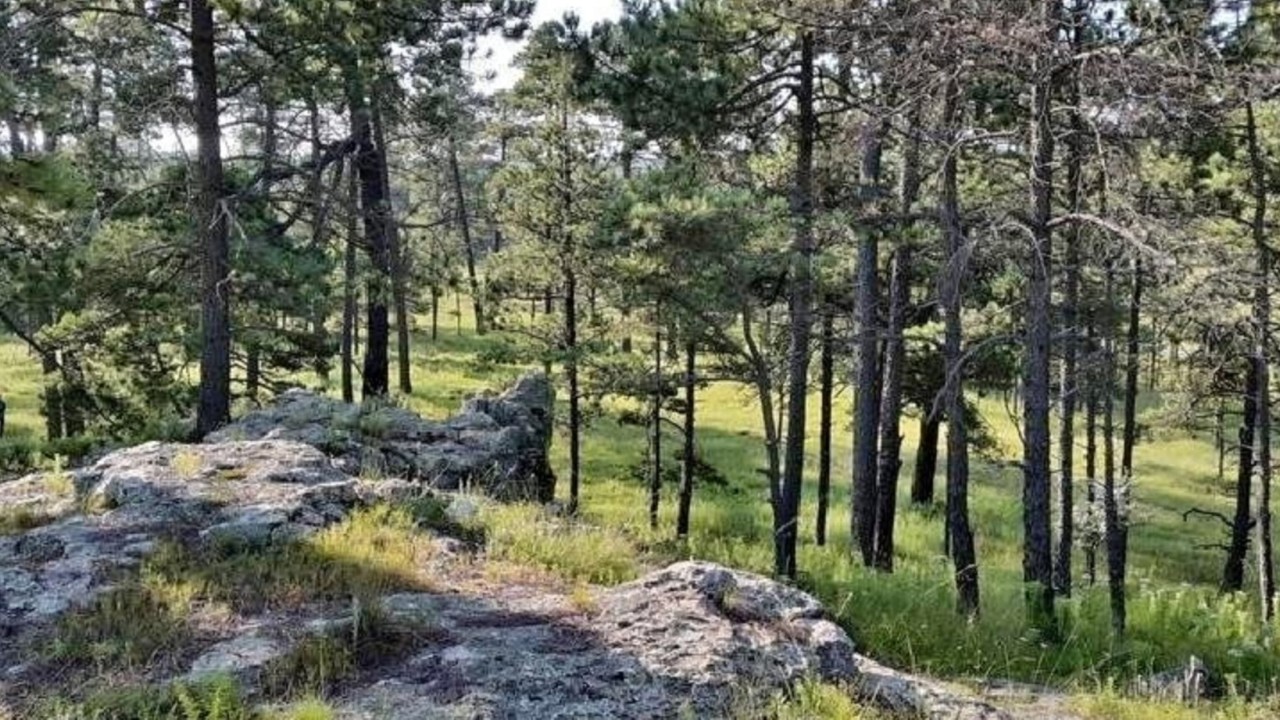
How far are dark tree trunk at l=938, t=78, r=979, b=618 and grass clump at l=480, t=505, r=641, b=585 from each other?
3.95m

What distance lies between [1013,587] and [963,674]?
8.92 metres

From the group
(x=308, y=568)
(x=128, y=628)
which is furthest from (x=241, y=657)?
(x=308, y=568)

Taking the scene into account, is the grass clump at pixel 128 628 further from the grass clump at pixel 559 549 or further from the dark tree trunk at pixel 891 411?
the dark tree trunk at pixel 891 411

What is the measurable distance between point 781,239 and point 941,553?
35.6 ft

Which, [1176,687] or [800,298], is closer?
[1176,687]

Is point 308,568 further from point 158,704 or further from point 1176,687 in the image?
point 1176,687

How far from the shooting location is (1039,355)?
9164mm

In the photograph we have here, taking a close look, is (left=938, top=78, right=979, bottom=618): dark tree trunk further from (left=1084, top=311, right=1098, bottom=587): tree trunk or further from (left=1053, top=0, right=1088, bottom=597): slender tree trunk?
(left=1084, top=311, right=1098, bottom=587): tree trunk

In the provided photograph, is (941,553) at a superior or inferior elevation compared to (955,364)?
inferior

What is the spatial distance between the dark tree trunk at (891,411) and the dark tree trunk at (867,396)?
0.18 m

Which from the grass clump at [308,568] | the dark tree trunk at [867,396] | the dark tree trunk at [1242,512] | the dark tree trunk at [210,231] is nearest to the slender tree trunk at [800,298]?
the dark tree trunk at [867,396]

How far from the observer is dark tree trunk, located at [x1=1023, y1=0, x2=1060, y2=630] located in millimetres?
8789

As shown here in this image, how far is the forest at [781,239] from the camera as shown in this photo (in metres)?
8.18

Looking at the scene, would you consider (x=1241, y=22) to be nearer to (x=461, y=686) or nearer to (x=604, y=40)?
(x=604, y=40)
